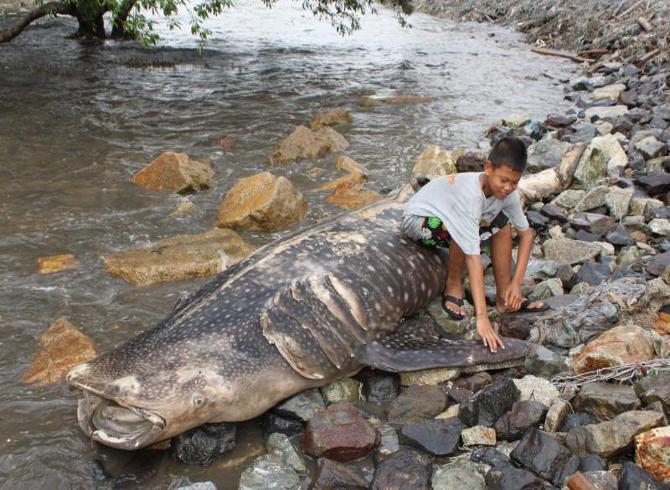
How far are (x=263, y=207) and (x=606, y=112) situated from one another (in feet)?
22.6

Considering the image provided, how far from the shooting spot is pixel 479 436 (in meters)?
3.58

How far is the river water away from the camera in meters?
3.85

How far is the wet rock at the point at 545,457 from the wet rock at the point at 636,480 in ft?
0.84

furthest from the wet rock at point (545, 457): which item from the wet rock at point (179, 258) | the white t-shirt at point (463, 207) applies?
the wet rock at point (179, 258)

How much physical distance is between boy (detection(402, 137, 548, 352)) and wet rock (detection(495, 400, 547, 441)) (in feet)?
2.09

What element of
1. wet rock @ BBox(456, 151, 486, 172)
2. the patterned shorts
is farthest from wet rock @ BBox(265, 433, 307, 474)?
wet rock @ BBox(456, 151, 486, 172)

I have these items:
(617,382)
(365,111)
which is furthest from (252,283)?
(365,111)

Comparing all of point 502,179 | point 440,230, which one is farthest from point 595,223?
point 502,179

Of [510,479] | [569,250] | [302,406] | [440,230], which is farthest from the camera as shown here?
[569,250]

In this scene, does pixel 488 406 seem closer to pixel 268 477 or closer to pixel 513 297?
pixel 268 477

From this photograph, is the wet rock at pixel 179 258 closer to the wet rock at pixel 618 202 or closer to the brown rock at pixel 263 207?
the brown rock at pixel 263 207

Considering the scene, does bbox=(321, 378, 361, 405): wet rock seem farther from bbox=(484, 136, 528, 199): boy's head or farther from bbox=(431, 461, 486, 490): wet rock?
bbox=(484, 136, 528, 199): boy's head

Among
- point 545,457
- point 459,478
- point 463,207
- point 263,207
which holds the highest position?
point 463,207

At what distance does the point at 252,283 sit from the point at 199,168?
400 cm
